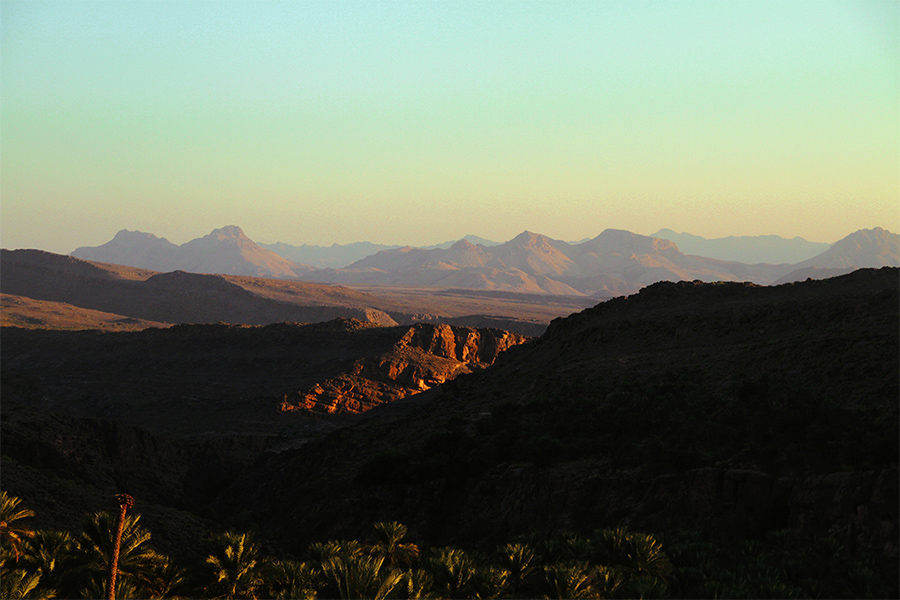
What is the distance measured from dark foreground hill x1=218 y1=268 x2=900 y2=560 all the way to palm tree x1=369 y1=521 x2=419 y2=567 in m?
6.25

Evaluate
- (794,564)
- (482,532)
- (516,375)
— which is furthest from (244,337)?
(794,564)

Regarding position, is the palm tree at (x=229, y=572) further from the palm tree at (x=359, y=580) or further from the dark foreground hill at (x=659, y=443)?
the dark foreground hill at (x=659, y=443)

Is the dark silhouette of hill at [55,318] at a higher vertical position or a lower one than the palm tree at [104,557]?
lower

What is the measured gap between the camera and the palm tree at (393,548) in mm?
16000

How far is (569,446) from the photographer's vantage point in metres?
25.8

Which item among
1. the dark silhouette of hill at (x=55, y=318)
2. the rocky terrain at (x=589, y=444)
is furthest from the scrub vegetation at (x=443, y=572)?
the dark silhouette of hill at (x=55, y=318)

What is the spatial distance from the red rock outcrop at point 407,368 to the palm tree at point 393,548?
3710cm

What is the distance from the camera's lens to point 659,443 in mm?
23953

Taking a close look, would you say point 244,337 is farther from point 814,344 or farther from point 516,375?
point 814,344

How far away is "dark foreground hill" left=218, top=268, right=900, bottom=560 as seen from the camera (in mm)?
18828

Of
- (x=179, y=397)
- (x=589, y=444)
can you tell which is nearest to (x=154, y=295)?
(x=179, y=397)

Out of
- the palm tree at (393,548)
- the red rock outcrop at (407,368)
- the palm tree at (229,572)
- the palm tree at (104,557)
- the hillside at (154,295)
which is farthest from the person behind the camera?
the hillside at (154,295)

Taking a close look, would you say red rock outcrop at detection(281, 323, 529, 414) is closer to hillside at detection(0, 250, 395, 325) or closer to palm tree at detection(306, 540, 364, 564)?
palm tree at detection(306, 540, 364, 564)

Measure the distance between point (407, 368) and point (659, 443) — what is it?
41.6m
